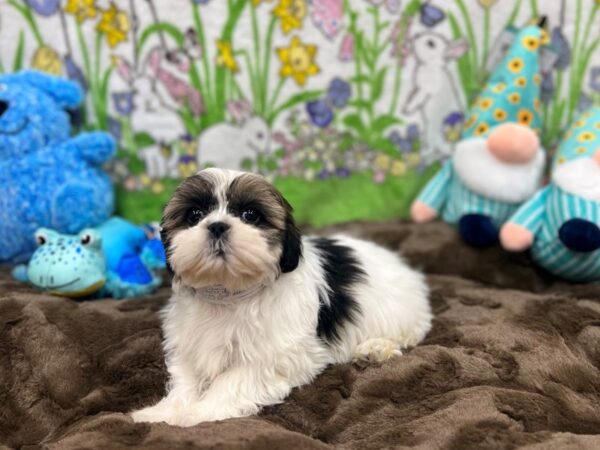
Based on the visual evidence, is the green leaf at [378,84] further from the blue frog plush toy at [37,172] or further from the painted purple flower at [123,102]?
the blue frog plush toy at [37,172]

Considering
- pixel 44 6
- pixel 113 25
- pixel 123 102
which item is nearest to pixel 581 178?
pixel 123 102

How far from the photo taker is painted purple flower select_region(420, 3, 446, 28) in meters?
3.60

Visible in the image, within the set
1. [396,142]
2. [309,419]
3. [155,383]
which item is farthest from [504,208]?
[155,383]

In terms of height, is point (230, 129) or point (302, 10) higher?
point (302, 10)

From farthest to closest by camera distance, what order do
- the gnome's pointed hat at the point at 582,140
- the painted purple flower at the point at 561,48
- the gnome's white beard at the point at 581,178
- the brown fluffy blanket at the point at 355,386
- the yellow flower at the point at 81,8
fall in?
the painted purple flower at the point at 561,48, the yellow flower at the point at 81,8, the gnome's pointed hat at the point at 582,140, the gnome's white beard at the point at 581,178, the brown fluffy blanket at the point at 355,386

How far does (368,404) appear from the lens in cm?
209

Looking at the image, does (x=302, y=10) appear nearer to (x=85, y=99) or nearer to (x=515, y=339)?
(x=85, y=99)

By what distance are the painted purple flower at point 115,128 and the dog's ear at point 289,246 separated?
1876 mm

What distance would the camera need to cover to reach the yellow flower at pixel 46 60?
3510mm

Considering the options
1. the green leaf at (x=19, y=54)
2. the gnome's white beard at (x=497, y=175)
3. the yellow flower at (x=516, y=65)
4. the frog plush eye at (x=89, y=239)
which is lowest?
the frog plush eye at (x=89, y=239)

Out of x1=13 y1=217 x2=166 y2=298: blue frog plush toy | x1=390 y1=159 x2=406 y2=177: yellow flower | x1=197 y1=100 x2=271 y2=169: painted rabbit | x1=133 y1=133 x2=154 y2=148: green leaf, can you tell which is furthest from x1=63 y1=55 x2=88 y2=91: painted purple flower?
x1=390 y1=159 x2=406 y2=177: yellow flower

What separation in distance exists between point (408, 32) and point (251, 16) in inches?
38.2

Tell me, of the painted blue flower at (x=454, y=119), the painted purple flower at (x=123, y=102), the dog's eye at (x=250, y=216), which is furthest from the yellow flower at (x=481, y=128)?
the painted purple flower at (x=123, y=102)

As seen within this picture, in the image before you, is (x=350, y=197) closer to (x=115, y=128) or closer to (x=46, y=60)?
(x=115, y=128)
